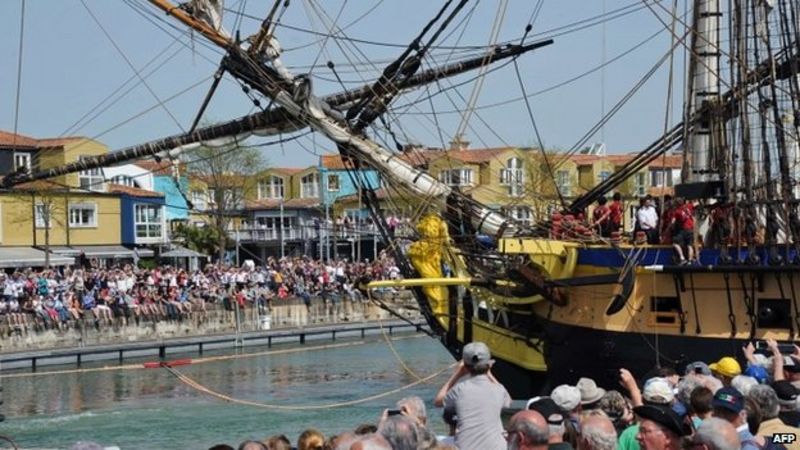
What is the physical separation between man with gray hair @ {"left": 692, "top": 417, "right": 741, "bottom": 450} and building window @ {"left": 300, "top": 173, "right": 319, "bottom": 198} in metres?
96.0

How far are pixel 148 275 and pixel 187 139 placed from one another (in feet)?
70.4

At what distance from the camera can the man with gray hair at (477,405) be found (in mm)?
10141

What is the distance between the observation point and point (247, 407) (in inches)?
1168

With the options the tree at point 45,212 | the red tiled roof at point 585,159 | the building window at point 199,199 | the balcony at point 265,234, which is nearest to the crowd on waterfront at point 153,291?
the tree at point 45,212

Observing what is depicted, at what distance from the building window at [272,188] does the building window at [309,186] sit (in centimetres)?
155

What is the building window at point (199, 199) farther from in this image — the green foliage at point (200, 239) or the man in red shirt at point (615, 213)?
the man in red shirt at point (615, 213)

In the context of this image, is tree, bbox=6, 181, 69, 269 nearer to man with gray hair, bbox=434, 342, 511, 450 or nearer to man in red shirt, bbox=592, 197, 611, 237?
man in red shirt, bbox=592, 197, 611, 237

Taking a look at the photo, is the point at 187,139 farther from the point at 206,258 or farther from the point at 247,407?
the point at 206,258

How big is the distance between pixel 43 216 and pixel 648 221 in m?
49.7

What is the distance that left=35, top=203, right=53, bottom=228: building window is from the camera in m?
68.5

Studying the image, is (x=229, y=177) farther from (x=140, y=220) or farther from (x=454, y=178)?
(x=454, y=178)

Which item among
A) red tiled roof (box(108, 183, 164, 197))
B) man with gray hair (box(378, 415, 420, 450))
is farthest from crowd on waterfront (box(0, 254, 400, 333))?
man with gray hair (box(378, 415, 420, 450))

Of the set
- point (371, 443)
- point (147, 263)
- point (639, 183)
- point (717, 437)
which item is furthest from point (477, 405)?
point (639, 183)

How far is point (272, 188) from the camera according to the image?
10544 centimetres
